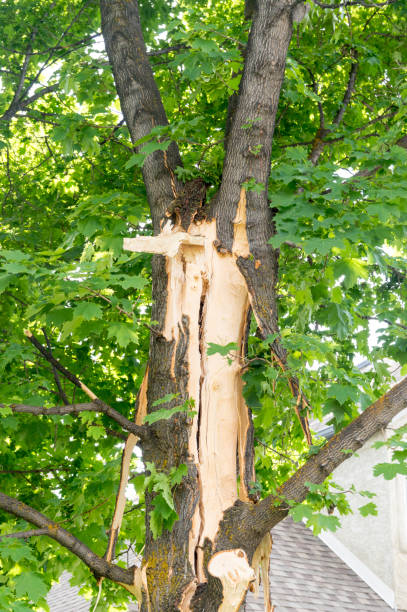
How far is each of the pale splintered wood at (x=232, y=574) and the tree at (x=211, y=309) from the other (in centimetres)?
1

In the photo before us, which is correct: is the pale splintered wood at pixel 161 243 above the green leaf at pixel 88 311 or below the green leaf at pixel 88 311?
above

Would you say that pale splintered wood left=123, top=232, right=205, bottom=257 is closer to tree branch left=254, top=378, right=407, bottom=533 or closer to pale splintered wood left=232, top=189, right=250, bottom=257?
pale splintered wood left=232, top=189, right=250, bottom=257

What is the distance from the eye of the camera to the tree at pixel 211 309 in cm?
339

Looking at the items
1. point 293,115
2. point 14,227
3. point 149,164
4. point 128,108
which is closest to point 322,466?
point 149,164

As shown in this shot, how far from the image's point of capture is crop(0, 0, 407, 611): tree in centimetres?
339

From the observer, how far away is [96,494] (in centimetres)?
455

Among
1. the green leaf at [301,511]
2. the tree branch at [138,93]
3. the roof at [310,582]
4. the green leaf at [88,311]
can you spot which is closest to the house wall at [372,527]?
the roof at [310,582]

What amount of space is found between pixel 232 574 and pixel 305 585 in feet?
16.5

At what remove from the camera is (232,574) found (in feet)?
10.5

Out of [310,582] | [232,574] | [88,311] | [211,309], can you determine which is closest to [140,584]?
[232,574]

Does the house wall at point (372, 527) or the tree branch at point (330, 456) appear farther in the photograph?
the house wall at point (372, 527)

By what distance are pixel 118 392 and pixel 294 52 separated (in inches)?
130

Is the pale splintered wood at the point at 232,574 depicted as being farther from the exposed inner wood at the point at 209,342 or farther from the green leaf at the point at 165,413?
the green leaf at the point at 165,413

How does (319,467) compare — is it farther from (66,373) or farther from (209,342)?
(66,373)
